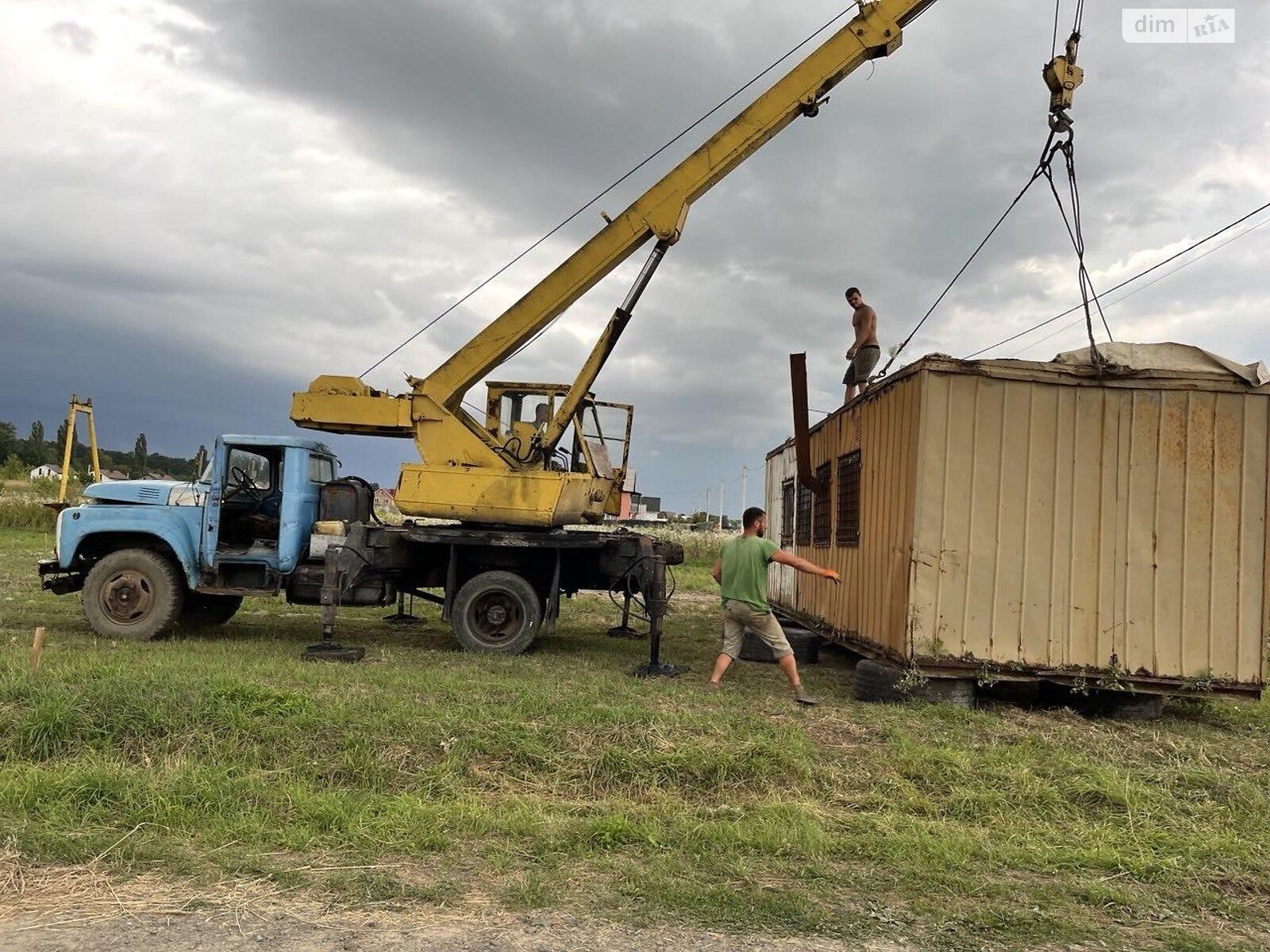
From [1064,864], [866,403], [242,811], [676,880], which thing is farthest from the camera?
[866,403]

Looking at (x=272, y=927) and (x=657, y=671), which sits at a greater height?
(x=657, y=671)

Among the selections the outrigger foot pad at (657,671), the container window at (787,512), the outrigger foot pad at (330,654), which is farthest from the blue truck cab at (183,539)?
the container window at (787,512)

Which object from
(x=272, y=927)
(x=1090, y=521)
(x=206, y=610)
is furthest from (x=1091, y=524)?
(x=206, y=610)

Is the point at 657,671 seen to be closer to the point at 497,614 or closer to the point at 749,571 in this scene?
the point at 749,571

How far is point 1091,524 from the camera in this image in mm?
7664

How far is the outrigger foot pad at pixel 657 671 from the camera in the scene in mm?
8914

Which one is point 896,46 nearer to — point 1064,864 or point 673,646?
point 673,646

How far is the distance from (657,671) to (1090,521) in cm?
402

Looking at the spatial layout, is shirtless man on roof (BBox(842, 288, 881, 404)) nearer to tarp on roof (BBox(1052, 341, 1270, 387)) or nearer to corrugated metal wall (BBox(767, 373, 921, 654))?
corrugated metal wall (BBox(767, 373, 921, 654))

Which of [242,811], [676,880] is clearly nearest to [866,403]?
[676,880]

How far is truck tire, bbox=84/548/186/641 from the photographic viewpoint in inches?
392

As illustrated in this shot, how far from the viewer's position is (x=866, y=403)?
30.8 feet

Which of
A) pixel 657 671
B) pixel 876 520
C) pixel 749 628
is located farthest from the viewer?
A: pixel 657 671

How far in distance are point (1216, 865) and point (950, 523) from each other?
3.35 metres
